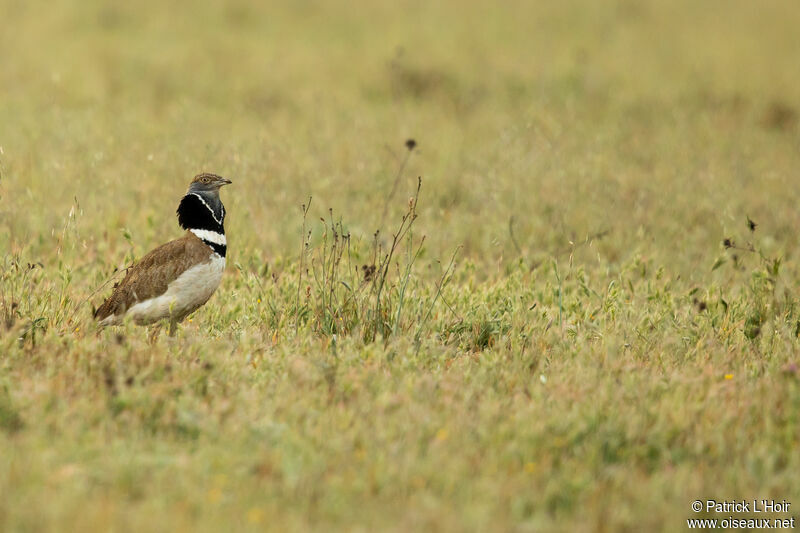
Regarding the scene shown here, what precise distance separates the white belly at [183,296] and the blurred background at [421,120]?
29.3 inches

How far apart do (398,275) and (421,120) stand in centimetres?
638

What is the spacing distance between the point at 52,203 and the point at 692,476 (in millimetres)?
6200

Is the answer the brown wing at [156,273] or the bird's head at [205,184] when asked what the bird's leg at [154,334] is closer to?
the brown wing at [156,273]

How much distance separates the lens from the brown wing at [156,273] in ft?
18.0

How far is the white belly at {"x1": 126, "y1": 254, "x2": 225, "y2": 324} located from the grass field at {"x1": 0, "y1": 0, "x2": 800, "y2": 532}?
0.17 m

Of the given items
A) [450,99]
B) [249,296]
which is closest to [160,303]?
[249,296]

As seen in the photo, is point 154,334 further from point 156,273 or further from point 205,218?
point 205,218

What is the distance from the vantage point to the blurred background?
27.3 feet

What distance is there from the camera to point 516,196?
8.98 metres

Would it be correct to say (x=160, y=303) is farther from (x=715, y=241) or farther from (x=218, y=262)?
(x=715, y=241)

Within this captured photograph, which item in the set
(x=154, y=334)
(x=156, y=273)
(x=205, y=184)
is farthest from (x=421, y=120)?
(x=154, y=334)
